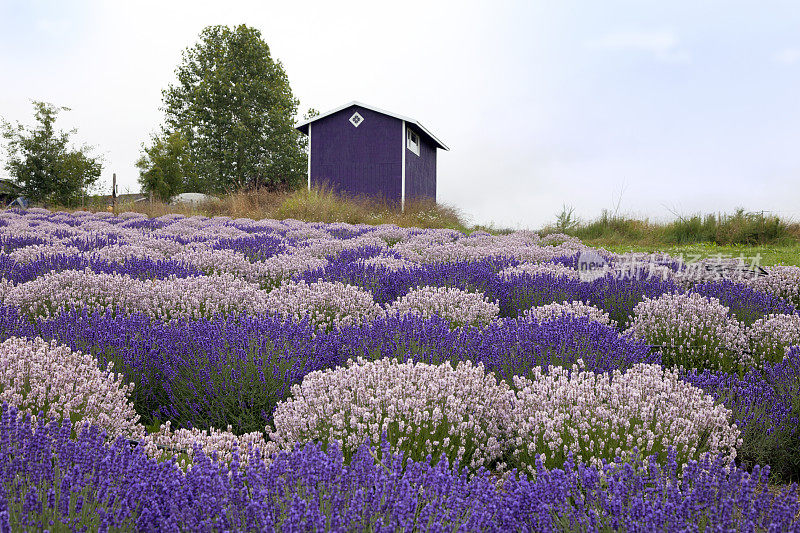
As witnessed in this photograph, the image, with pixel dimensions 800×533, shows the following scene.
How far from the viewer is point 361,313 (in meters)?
4.35

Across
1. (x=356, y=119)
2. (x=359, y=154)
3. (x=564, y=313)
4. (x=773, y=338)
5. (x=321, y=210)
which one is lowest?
(x=773, y=338)

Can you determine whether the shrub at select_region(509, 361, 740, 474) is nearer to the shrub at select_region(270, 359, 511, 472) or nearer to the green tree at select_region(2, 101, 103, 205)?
the shrub at select_region(270, 359, 511, 472)

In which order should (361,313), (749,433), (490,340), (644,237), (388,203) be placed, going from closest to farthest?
(749,433), (490,340), (361,313), (644,237), (388,203)

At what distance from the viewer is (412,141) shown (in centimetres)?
2755

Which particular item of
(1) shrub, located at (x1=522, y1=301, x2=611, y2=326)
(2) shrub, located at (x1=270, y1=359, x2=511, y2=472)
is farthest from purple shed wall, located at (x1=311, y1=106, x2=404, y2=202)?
(2) shrub, located at (x1=270, y1=359, x2=511, y2=472)

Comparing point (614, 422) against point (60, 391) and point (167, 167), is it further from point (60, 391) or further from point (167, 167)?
point (167, 167)

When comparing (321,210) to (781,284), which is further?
(321,210)

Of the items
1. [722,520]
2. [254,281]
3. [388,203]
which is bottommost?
[722,520]

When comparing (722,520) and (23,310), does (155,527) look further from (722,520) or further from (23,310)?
(23,310)

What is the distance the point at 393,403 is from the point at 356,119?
24.8m

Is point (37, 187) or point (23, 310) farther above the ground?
point (37, 187)

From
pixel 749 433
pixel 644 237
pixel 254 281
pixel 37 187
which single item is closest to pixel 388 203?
pixel 644 237

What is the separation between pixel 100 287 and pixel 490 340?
3.44 metres

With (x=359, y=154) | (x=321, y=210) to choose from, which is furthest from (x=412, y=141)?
(x=321, y=210)
